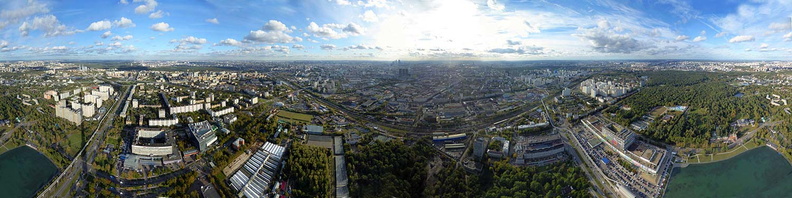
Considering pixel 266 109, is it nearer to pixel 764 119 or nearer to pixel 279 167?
pixel 279 167

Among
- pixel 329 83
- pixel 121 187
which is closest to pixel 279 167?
pixel 121 187

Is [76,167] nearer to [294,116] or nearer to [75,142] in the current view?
[75,142]

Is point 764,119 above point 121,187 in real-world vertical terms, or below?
above

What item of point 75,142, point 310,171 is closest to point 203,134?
point 75,142

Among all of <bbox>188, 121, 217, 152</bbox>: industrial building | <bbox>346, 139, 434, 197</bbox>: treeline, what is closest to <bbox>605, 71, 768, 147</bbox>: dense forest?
<bbox>346, 139, 434, 197</bbox>: treeline

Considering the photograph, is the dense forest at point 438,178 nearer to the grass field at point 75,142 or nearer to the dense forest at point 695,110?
the dense forest at point 695,110
